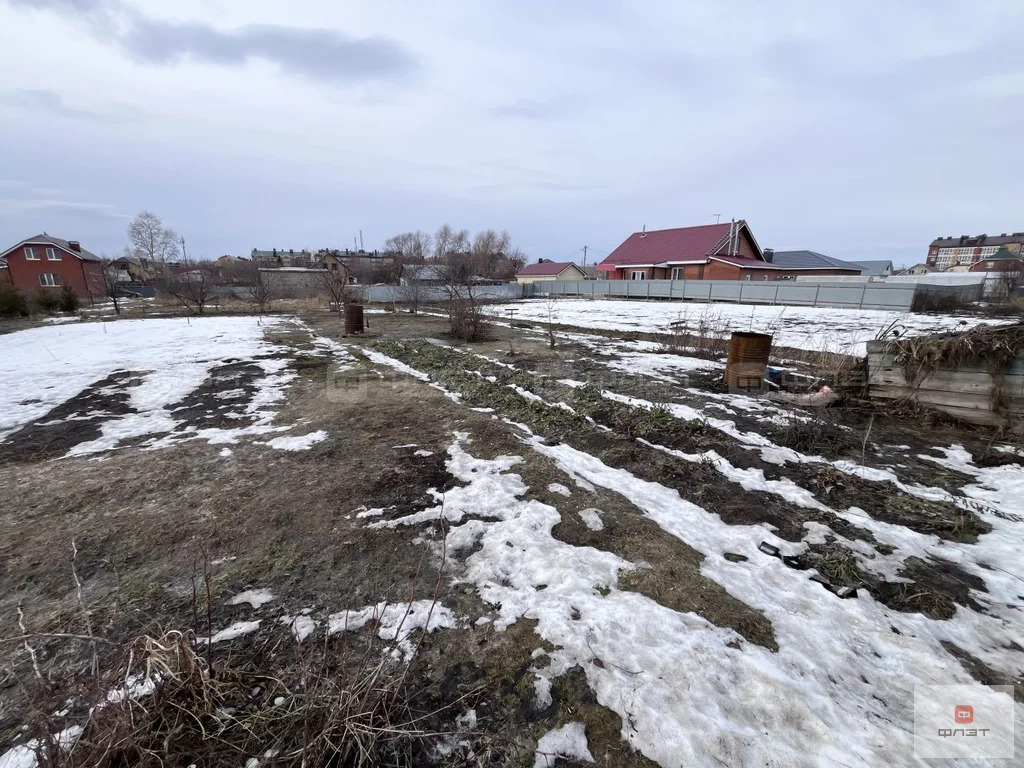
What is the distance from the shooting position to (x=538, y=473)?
4.25 metres

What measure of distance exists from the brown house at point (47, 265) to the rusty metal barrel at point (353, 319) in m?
38.8

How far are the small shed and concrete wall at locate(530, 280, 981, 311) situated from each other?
20.3 meters

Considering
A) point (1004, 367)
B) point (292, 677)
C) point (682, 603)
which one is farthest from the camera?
point (1004, 367)

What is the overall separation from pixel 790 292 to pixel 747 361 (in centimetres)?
2165

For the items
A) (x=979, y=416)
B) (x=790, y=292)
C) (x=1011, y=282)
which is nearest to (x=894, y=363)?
(x=979, y=416)

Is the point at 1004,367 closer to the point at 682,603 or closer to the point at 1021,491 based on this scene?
the point at 1021,491

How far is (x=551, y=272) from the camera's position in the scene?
5619 cm

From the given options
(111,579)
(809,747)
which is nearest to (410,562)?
(111,579)

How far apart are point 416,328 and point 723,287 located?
20.5 meters

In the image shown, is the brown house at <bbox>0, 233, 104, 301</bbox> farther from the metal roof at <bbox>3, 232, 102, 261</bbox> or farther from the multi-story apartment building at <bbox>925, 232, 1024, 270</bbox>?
the multi-story apartment building at <bbox>925, 232, 1024, 270</bbox>

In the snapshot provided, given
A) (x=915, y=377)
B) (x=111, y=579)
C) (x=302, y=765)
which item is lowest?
(x=111, y=579)

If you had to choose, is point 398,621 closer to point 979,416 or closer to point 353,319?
point 979,416

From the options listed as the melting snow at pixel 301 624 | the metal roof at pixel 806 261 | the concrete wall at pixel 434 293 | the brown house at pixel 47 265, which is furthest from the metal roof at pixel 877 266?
the brown house at pixel 47 265

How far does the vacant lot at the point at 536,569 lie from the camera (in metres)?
1.86
